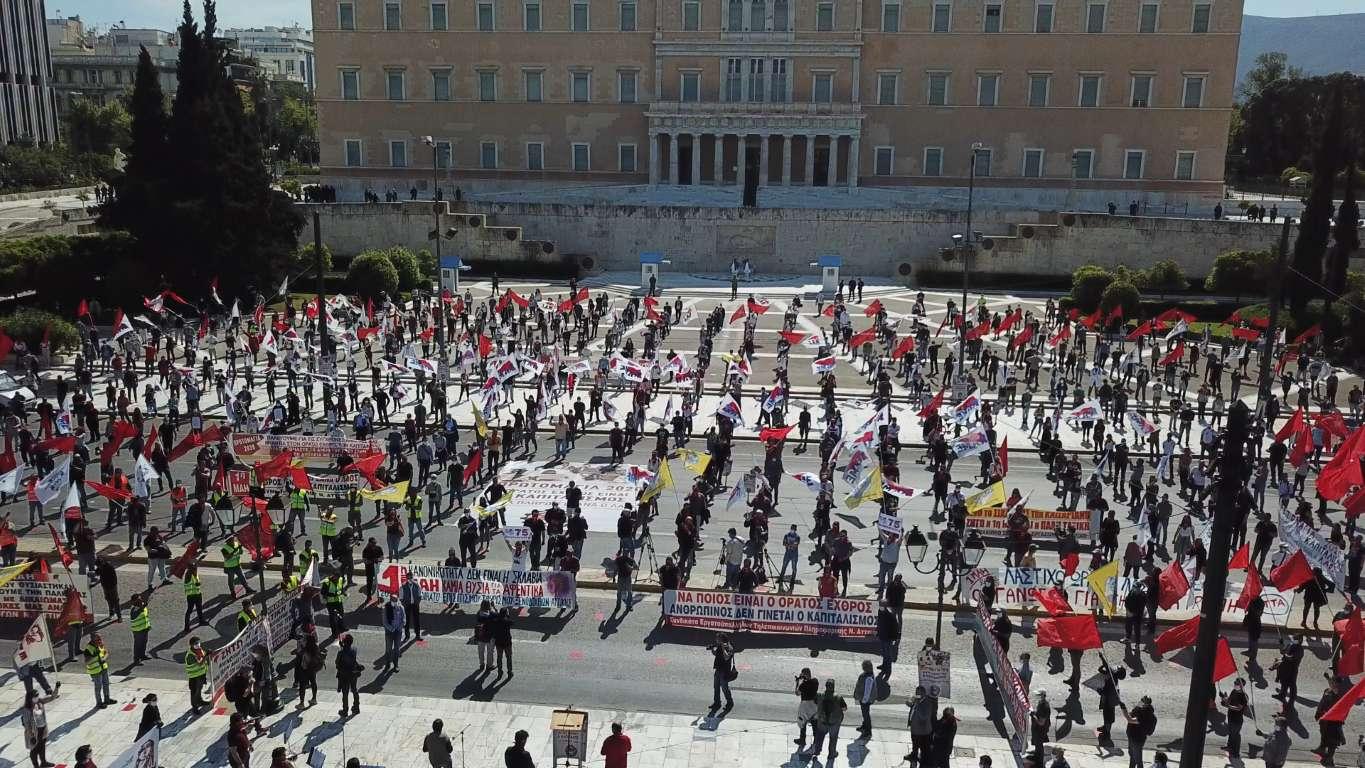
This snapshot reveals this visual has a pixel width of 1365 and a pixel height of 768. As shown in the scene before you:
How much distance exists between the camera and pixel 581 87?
225 ft

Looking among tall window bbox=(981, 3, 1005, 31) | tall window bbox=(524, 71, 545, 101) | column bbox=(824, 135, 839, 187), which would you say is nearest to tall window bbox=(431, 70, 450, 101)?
tall window bbox=(524, 71, 545, 101)

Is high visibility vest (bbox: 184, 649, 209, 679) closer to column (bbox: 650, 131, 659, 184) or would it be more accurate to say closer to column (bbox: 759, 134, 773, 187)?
column (bbox: 650, 131, 659, 184)


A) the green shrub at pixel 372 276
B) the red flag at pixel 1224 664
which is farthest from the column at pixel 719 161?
the red flag at pixel 1224 664

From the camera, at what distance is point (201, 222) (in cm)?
4506

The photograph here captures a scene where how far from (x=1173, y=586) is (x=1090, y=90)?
55.4 metres

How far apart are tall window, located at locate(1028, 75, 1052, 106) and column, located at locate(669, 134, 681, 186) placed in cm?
2198

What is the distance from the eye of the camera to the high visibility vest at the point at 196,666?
48.5ft

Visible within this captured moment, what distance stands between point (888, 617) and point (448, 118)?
197ft

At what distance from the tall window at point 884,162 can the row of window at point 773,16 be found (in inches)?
283

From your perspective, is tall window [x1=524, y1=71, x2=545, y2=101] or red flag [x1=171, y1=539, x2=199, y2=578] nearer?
red flag [x1=171, y1=539, x2=199, y2=578]

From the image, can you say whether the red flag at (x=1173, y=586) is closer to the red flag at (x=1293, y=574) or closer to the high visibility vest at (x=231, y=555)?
the red flag at (x=1293, y=574)

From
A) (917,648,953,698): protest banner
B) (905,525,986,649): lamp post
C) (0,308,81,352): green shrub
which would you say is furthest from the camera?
(0,308,81,352): green shrub

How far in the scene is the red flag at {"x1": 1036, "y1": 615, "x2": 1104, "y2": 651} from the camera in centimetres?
1502

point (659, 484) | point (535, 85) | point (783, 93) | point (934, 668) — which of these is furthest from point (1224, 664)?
point (535, 85)
